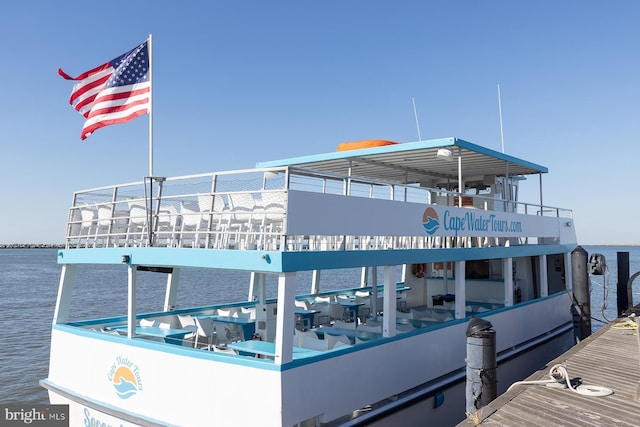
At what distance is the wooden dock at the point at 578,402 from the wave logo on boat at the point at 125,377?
4.37 meters

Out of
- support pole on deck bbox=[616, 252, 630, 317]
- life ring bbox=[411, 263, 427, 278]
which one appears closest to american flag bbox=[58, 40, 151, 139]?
life ring bbox=[411, 263, 427, 278]

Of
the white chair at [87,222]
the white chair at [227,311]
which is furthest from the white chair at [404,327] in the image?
the white chair at [87,222]

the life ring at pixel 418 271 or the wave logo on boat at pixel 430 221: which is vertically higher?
the wave logo on boat at pixel 430 221

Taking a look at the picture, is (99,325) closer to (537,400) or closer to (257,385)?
(257,385)

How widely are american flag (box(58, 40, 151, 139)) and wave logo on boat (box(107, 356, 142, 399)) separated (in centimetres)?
391

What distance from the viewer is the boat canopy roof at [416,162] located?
9.78 m

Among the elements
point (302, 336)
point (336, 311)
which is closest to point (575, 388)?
point (302, 336)

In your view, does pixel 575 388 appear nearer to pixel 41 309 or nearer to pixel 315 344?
pixel 315 344

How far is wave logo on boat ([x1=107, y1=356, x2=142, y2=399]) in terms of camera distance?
6.88 m

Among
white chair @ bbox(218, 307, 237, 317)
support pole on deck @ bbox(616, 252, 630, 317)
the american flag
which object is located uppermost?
the american flag

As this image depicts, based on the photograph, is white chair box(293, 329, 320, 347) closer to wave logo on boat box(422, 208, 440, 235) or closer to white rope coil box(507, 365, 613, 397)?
wave logo on boat box(422, 208, 440, 235)

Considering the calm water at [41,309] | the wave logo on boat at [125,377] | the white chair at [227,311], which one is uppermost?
the white chair at [227,311]

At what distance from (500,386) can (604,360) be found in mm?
2465

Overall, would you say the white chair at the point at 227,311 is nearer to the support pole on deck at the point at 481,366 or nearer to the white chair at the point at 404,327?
the white chair at the point at 404,327
